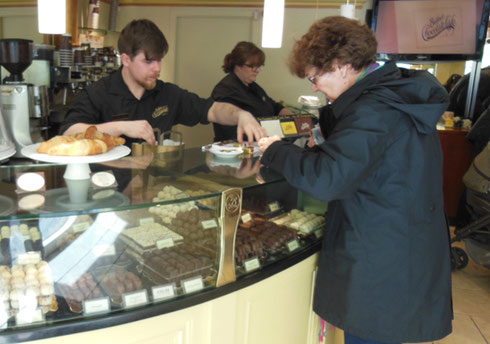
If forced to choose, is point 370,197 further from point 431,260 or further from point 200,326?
point 200,326

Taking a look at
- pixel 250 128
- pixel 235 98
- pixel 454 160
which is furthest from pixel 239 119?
pixel 454 160

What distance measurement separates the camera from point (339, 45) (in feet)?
5.72

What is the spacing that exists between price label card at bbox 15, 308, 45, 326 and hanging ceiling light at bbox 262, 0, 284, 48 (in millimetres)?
1946

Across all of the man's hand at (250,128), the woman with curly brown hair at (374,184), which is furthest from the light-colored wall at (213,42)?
the woman with curly brown hair at (374,184)

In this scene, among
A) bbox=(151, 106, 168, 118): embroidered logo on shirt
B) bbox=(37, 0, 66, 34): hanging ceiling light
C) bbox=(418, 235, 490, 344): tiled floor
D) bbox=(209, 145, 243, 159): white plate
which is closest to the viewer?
bbox=(37, 0, 66, 34): hanging ceiling light

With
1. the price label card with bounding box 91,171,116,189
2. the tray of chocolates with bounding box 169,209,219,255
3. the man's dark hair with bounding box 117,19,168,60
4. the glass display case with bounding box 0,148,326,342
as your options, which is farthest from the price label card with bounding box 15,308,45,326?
the man's dark hair with bounding box 117,19,168,60

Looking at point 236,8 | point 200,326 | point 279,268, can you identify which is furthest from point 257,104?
point 200,326

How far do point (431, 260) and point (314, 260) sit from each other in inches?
21.1

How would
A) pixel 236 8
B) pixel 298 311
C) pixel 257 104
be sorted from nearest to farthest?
pixel 298 311 < pixel 257 104 < pixel 236 8

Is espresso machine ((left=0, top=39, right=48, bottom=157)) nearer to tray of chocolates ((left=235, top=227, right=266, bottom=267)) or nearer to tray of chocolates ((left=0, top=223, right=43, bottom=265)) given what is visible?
tray of chocolates ((left=0, top=223, right=43, bottom=265))

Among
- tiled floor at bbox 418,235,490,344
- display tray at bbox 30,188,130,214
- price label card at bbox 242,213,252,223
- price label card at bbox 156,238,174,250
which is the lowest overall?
tiled floor at bbox 418,235,490,344

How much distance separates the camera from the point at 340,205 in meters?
1.86

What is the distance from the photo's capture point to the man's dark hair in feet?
8.70

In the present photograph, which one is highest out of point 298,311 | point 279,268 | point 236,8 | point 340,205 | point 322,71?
point 236,8
